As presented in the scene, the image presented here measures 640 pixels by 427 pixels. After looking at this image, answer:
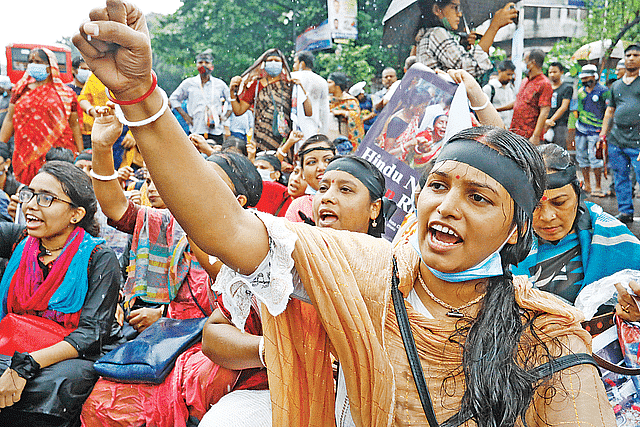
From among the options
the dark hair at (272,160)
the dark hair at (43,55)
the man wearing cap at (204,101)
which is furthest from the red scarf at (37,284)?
the man wearing cap at (204,101)

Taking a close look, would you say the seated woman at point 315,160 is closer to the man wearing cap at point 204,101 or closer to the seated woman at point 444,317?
the seated woman at point 444,317

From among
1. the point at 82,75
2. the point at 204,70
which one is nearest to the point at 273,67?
the point at 204,70

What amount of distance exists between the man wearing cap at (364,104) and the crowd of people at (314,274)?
4662 mm

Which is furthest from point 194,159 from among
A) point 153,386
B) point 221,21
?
point 221,21

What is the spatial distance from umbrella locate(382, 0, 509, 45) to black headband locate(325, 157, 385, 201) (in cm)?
182

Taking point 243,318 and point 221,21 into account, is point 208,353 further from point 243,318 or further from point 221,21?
point 221,21

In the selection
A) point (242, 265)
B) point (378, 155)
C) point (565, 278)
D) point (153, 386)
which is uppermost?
point (242, 265)

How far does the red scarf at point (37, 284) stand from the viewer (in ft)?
10.1

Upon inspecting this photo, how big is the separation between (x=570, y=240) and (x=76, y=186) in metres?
2.68

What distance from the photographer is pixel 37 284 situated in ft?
10.3

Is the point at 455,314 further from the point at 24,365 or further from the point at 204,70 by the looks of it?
the point at 204,70

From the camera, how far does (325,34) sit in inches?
797

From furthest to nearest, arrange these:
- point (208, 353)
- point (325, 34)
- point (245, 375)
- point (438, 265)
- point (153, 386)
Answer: point (325, 34) → point (153, 386) → point (245, 375) → point (208, 353) → point (438, 265)

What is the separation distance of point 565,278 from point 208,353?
A: 5.74ft
